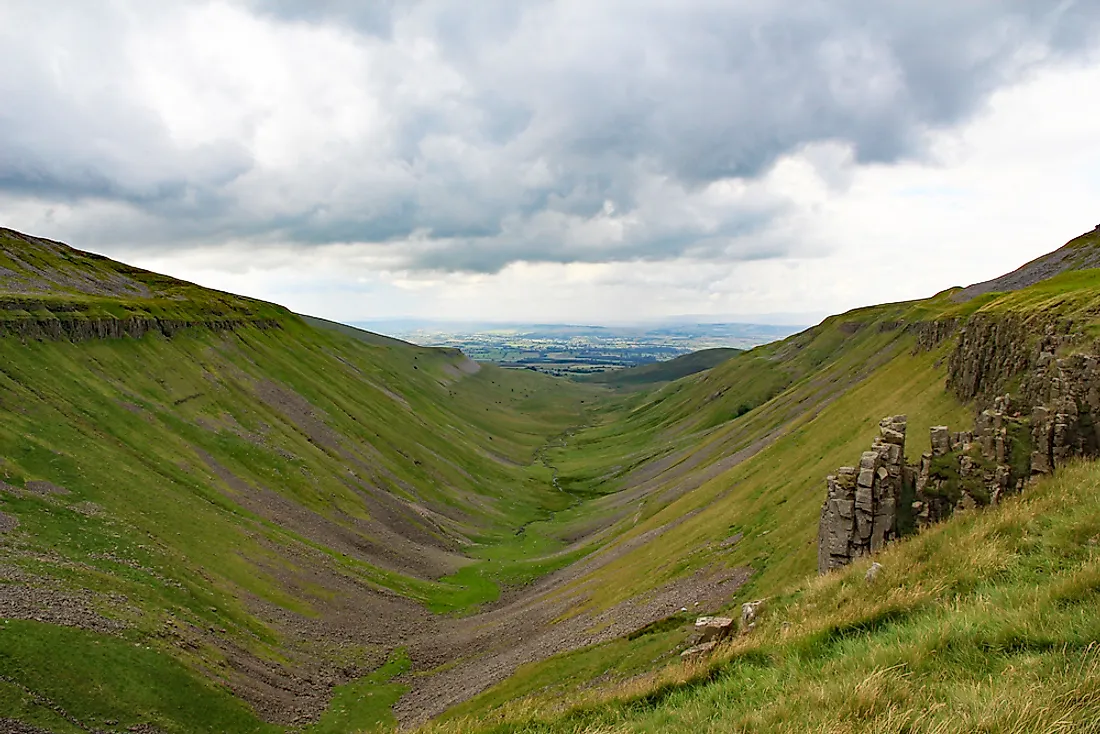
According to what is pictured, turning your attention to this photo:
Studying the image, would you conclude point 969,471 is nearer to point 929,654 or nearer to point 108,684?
point 929,654

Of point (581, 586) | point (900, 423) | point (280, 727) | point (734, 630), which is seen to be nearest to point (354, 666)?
point (280, 727)

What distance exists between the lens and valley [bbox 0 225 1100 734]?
16031mm

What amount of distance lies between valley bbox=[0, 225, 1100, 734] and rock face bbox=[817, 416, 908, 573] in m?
4.35

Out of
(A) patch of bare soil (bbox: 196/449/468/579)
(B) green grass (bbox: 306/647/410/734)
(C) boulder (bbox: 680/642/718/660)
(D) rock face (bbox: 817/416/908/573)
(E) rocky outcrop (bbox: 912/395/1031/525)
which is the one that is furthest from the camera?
(A) patch of bare soil (bbox: 196/449/468/579)

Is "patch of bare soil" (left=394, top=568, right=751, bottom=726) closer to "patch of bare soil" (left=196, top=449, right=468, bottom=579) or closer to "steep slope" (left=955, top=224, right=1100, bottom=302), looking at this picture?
"patch of bare soil" (left=196, top=449, right=468, bottom=579)

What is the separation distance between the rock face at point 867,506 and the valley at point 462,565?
171 inches

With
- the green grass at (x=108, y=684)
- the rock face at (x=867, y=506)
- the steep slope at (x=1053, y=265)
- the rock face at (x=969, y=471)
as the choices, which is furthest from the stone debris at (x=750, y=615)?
the steep slope at (x=1053, y=265)

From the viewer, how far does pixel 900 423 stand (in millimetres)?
35219

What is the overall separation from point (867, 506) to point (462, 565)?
80795 millimetres

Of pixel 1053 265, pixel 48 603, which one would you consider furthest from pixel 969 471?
pixel 1053 265

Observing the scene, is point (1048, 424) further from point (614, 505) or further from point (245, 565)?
point (614, 505)

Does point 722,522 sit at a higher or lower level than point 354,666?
higher

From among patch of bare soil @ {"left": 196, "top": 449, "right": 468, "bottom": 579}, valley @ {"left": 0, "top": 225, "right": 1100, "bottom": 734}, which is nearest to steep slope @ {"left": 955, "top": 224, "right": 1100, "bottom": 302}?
valley @ {"left": 0, "top": 225, "right": 1100, "bottom": 734}

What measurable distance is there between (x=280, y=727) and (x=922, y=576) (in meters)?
50.0
